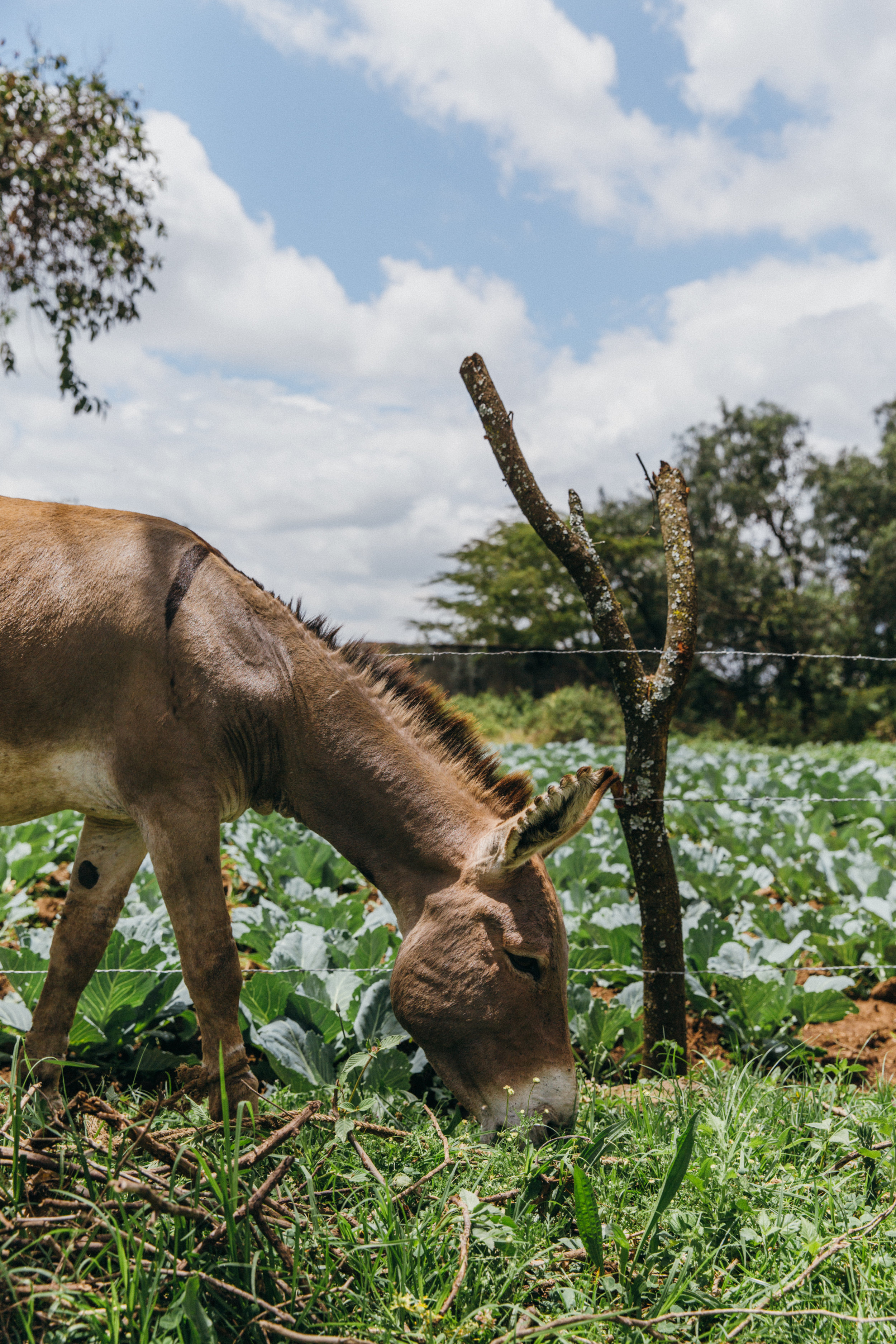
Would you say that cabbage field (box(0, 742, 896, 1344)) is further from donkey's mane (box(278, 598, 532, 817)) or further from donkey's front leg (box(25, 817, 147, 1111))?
donkey's mane (box(278, 598, 532, 817))

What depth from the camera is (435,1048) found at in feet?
9.02

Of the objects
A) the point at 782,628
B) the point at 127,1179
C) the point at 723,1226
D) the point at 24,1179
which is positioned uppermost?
the point at 782,628

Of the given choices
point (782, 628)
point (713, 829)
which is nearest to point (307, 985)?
point (713, 829)

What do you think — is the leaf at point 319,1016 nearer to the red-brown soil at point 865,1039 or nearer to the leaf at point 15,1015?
the leaf at point 15,1015

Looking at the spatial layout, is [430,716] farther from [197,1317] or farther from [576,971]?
[197,1317]

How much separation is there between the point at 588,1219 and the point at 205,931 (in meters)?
1.28

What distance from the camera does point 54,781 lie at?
269cm

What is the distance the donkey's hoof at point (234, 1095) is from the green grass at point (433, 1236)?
62 mm

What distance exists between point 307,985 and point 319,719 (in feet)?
4.03

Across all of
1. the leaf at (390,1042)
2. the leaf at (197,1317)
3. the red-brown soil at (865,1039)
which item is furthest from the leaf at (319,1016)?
the red-brown soil at (865,1039)

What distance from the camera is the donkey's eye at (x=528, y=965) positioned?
2697 millimetres

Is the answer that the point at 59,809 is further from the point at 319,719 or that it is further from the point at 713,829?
the point at 713,829

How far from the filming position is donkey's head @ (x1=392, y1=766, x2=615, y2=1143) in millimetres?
2643

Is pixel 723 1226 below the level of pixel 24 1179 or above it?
below
